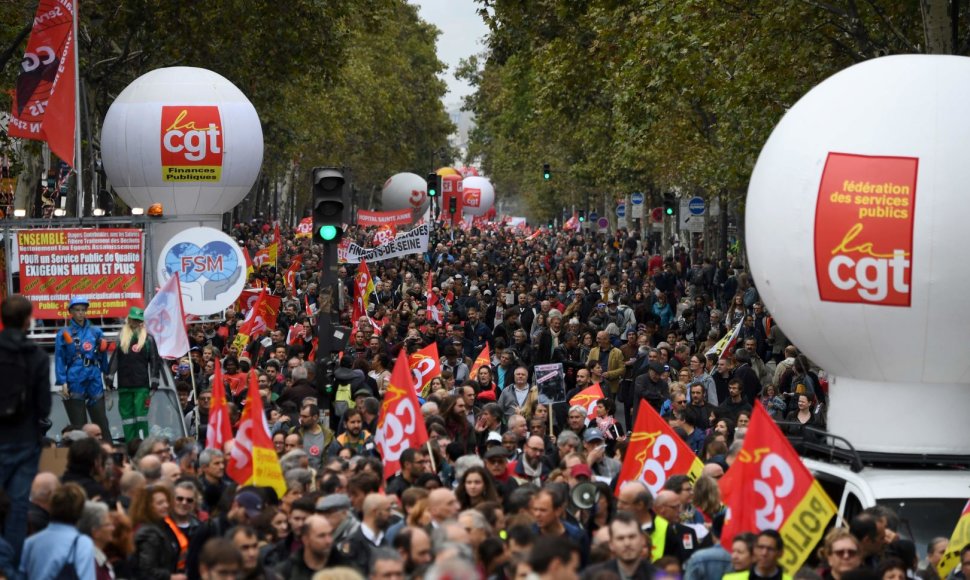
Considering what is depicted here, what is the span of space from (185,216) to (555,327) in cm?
544

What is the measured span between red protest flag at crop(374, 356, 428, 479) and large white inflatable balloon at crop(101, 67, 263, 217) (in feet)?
39.3

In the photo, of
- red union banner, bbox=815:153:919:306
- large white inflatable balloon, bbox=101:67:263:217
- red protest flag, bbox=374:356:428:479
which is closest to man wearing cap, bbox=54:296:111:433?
red protest flag, bbox=374:356:428:479

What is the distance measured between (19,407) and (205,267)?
9.71 metres

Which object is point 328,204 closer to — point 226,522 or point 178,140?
point 178,140

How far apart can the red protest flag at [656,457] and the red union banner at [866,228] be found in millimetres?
1684

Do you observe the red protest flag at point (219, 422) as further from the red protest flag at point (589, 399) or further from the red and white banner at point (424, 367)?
the red and white banner at point (424, 367)

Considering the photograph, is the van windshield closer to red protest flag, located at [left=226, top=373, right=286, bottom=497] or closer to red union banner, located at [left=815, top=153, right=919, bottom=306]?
red union banner, located at [left=815, top=153, right=919, bottom=306]

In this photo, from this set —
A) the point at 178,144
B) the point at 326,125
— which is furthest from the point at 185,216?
the point at 326,125

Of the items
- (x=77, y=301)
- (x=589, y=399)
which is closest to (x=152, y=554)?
(x=77, y=301)

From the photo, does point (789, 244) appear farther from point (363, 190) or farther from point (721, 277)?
point (363, 190)

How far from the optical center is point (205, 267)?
63.4ft

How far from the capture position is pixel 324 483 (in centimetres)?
1124

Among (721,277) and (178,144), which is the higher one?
(178,144)

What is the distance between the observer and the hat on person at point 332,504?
32.6ft
